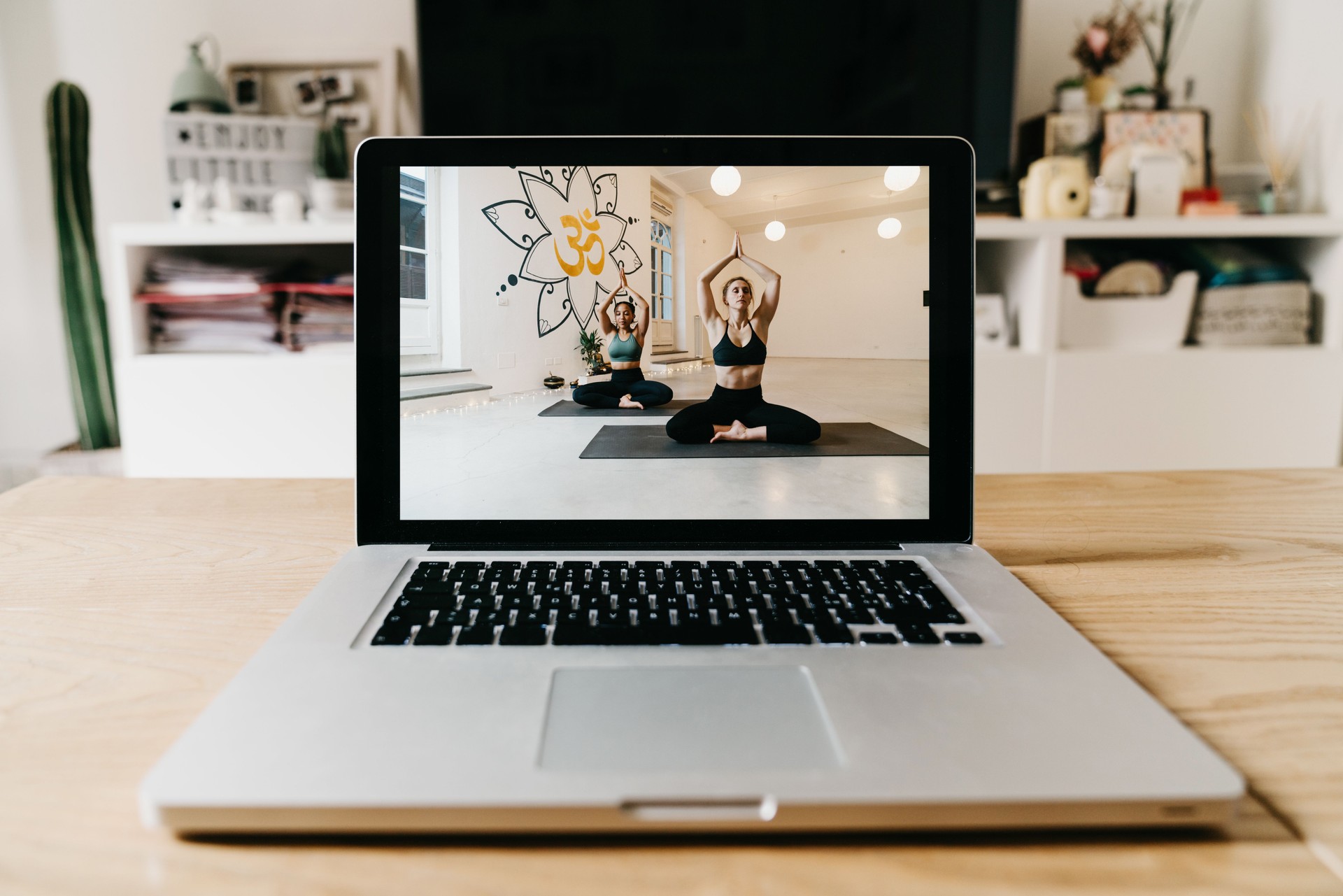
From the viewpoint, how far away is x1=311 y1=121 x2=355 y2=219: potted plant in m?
1.96

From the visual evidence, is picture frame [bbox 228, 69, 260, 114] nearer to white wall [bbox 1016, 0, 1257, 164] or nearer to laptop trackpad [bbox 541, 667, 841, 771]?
white wall [bbox 1016, 0, 1257, 164]

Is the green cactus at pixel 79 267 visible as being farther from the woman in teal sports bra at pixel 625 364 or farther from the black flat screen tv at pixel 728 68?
the woman in teal sports bra at pixel 625 364

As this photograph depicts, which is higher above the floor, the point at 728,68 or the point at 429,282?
the point at 728,68

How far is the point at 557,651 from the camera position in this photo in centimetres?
37

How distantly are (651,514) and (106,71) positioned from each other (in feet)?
8.01

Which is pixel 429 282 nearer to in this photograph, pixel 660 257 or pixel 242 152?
pixel 660 257

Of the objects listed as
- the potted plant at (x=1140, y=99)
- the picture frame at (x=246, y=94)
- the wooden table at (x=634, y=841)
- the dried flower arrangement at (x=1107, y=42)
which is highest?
the dried flower arrangement at (x=1107, y=42)

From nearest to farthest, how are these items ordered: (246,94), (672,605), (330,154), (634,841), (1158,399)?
(634,841) → (672,605) → (1158,399) → (330,154) → (246,94)

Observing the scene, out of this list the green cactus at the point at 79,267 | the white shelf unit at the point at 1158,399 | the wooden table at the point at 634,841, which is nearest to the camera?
the wooden table at the point at 634,841

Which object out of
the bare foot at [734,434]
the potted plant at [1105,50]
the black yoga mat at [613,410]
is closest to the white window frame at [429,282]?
the black yoga mat at [613,410]

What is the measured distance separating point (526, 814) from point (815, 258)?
0.44m

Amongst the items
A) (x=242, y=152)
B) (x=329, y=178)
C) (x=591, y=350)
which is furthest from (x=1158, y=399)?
(x=242, y=152)

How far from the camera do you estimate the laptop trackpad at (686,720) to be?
29 cm

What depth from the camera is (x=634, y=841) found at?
0.26 m
